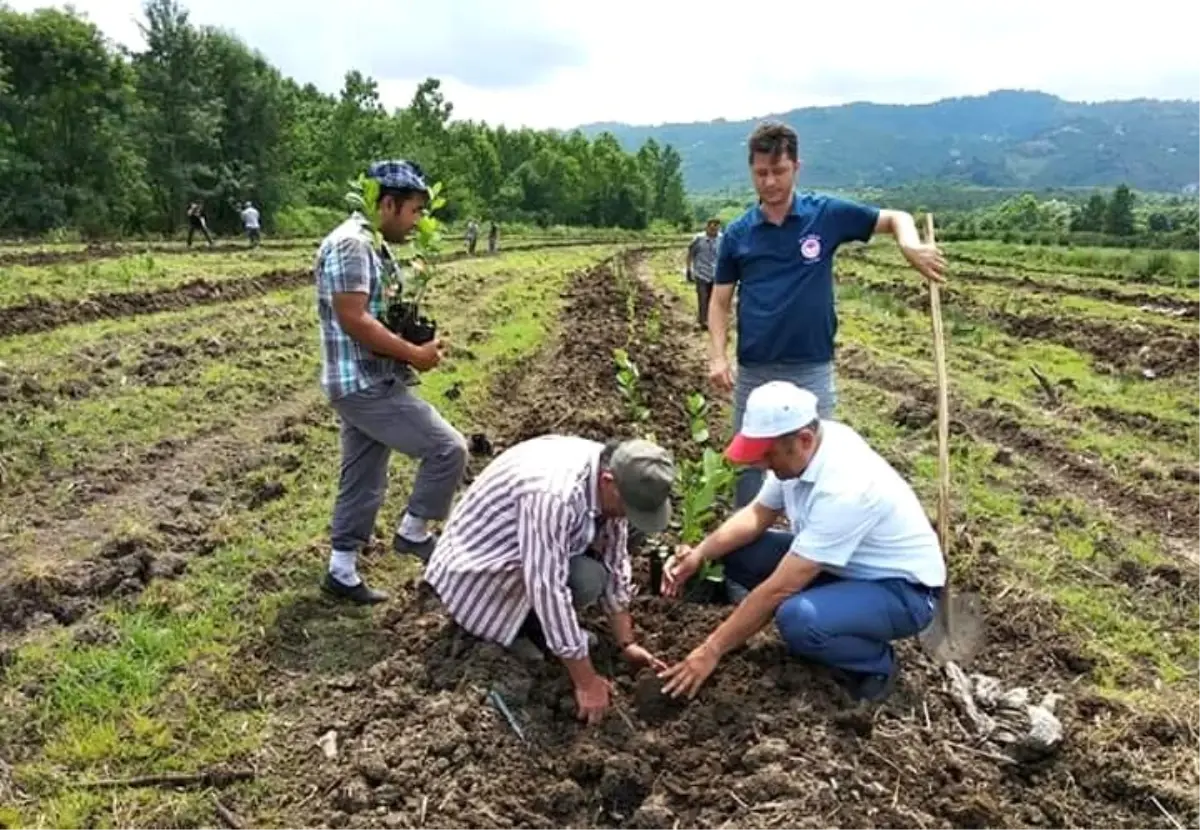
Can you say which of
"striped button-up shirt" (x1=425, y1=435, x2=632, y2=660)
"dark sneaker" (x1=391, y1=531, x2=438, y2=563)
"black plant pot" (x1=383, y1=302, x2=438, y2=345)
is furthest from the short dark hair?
"dark sneaker" (x1=391, y1=531, x2=438, y2=563)

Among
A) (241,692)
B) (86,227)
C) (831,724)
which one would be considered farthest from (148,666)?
(86,227)

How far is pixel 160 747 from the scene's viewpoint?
13.2 feet

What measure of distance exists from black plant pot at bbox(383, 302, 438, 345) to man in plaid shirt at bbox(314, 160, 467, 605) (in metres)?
0.06

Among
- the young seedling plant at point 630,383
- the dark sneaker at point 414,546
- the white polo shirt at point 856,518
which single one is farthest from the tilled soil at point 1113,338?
the dark sneaker at point 414,546

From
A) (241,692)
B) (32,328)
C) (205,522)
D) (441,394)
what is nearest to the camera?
(241,692)

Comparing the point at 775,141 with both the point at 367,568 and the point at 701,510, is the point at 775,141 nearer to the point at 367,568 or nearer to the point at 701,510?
the point at 701,510

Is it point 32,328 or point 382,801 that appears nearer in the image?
point 382,801

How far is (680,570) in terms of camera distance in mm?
4570

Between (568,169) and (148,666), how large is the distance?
237 feet

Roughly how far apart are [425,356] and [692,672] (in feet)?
6.21

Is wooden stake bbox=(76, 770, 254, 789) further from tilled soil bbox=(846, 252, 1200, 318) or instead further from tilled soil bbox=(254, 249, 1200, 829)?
tilled soil bbox=(846, 252, 1200, 318)

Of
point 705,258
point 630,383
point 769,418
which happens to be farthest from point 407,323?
point 705,258

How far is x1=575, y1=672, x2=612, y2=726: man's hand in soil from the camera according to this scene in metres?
3.93

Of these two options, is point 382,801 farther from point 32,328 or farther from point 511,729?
point 32,328
